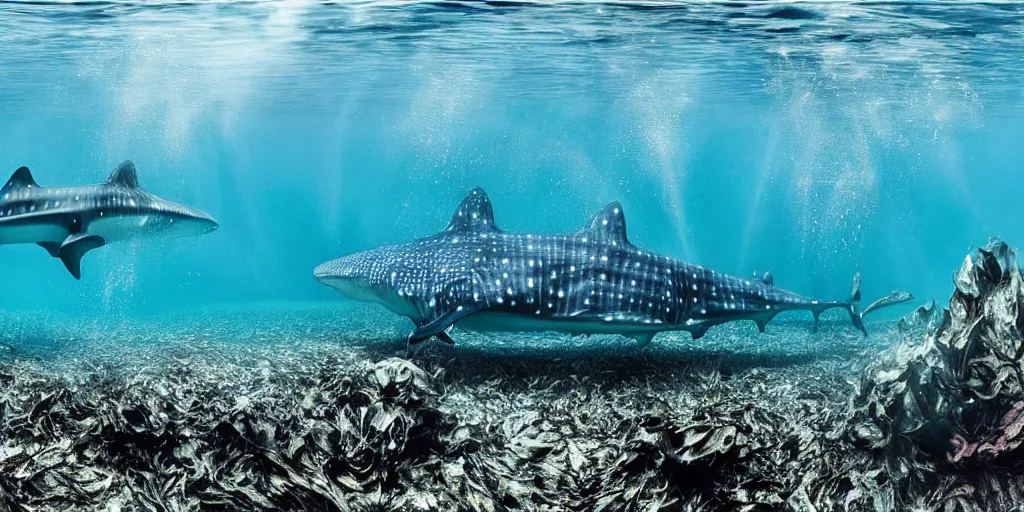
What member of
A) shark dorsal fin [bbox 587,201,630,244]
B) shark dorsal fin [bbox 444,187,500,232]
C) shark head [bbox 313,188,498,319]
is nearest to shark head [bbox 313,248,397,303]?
shark head [bbox 313,188,498,319]

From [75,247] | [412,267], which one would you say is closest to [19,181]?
[75,247]

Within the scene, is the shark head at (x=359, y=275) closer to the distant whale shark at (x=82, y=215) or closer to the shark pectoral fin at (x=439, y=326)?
the shark pectoral fin at (x=439, y=326)

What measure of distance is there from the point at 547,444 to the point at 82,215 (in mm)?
7822

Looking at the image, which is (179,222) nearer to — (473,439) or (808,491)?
(473,439)

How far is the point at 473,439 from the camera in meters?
4.16

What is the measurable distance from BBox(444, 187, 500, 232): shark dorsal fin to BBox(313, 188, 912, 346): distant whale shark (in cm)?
1

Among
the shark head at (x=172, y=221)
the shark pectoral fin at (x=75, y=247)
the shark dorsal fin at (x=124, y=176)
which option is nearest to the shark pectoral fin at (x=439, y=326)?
the shark head at (x=172, y=221)

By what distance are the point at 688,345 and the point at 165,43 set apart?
18816mm

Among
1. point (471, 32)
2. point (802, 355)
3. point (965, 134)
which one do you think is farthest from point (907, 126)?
point (802, 355)

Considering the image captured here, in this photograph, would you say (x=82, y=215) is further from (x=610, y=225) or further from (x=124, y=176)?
(x=610, y=225)

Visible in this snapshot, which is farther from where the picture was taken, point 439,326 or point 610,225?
point 610,225

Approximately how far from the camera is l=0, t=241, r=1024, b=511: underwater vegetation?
12.2 ft

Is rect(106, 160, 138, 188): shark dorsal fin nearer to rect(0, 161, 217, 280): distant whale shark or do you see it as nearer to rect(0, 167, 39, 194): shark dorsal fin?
rect(0, 161, 217, 280): distant whale shark

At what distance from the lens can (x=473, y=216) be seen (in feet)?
23.9
